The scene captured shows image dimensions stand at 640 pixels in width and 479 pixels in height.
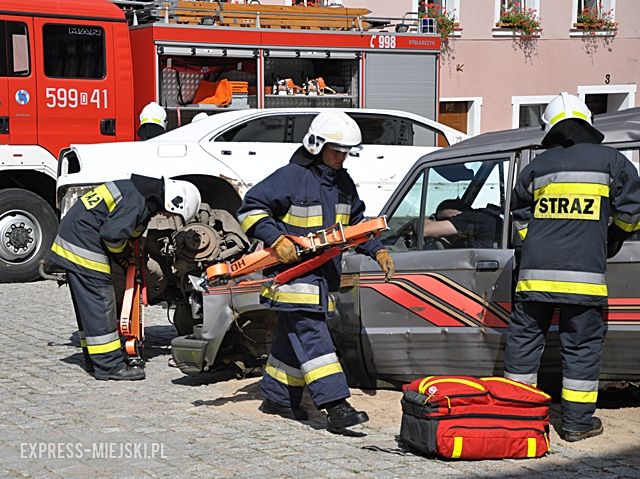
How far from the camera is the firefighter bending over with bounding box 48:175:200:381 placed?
7840mm

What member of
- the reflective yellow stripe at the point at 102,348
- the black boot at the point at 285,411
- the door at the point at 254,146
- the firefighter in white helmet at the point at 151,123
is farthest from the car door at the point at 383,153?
the black boot at the point at 285,411

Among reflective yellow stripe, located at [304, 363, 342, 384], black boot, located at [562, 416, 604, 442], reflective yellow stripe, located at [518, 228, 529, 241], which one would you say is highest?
reflective yellow stripe, located at [518, 228, 529, 241]

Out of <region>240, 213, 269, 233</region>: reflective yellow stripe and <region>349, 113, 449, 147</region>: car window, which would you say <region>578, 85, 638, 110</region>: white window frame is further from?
<region>240, 213, 269, 233</region>: reflective yellow stripe

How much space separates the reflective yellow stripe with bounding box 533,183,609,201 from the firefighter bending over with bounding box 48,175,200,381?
9.47 feet

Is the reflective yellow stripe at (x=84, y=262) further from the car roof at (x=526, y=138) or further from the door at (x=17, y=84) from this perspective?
the door at (x=17, y=84)

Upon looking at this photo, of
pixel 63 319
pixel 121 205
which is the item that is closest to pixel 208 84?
pixel 63 319

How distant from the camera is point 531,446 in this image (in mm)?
5707

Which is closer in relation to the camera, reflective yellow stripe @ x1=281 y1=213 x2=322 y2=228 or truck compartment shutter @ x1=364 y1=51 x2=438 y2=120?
reflective yellow stripe @ x1=281 y1=213 x2=322 y2=228

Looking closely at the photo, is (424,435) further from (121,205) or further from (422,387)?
(121,205)

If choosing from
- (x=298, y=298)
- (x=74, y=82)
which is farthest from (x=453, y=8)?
(x=298, y=298)

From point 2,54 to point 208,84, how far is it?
106 inches

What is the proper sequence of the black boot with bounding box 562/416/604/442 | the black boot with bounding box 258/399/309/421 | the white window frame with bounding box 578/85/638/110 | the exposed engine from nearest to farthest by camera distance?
the black boot with bounding box 562/416/604/442 → the black boot with bounding box 258/399/309/421 → the exposed engine → the white window frame with bounding box 578/85/638/110

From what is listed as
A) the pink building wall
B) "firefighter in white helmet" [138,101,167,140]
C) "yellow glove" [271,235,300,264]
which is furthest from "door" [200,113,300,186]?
the pink building wall

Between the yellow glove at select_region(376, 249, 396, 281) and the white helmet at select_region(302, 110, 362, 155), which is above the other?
the white helmet at select_region(302, 110, 362, 155)
